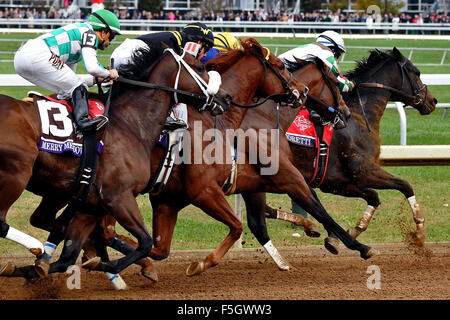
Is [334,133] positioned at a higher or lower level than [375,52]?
lower

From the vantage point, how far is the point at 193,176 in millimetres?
5535

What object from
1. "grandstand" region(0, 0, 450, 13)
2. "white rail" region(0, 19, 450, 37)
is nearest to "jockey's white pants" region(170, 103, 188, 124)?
"white rail" region(0, 19, 450, 37)

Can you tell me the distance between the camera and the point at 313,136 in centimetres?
669

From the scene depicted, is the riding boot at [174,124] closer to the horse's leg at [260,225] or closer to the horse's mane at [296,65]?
the horse's leg at [260,225]

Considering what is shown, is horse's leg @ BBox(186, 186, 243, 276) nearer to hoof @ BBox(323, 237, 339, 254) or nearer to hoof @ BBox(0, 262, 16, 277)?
hoof @ BBox(323, 237, 339, 254)

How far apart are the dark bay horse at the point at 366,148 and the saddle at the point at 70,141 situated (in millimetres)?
2294

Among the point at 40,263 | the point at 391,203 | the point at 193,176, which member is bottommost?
the point at 391,203

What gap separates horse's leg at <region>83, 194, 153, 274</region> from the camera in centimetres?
495

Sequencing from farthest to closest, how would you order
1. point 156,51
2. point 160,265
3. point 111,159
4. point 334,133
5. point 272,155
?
point 334,133 < point 160,265 < point 272,155 < point 156,51 < point 111,159

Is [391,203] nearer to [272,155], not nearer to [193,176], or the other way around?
[272,155]

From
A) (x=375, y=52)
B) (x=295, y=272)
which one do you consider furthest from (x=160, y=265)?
(x=375, y=52)

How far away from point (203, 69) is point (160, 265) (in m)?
1.88

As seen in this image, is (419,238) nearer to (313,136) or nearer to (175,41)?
(313,136)

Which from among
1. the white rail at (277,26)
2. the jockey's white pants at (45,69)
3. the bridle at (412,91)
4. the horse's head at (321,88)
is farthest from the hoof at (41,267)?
the white rail at (277,26)
